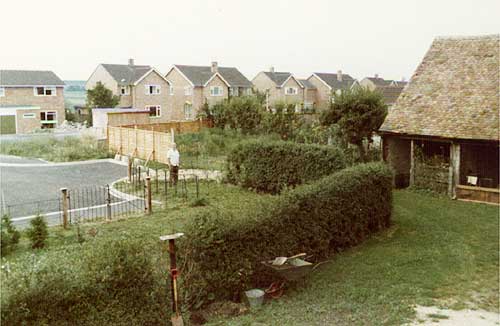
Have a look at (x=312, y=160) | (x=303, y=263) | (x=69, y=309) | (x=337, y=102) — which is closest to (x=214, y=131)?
(x=337, y=102)

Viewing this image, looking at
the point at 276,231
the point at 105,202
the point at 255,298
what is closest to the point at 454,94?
the point at 276,231

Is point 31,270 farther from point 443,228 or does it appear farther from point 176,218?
point 443,228

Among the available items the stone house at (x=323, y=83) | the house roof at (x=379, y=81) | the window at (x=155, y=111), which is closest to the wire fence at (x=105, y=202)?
the window at (x=155, y=111)

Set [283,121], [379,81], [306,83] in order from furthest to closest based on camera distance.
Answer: [379,81], [306,83], [283,121]

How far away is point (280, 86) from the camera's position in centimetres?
7244

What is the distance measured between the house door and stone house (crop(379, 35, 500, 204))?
38026mm

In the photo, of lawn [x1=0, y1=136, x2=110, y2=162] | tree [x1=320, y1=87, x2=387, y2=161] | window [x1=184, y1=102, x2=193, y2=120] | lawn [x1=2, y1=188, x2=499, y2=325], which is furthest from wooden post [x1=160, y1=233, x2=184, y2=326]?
window [x1=184, y1=102, x2=193, y2=120]

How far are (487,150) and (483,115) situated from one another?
7.31ft

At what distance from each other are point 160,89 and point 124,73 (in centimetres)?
582

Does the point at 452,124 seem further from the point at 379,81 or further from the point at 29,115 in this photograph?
the point at 379,81

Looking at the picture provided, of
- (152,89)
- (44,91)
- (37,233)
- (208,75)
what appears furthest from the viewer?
(208,75)

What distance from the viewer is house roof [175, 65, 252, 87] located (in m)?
60.8

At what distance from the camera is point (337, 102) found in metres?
30.1

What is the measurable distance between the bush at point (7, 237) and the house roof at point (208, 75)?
1865 inches
